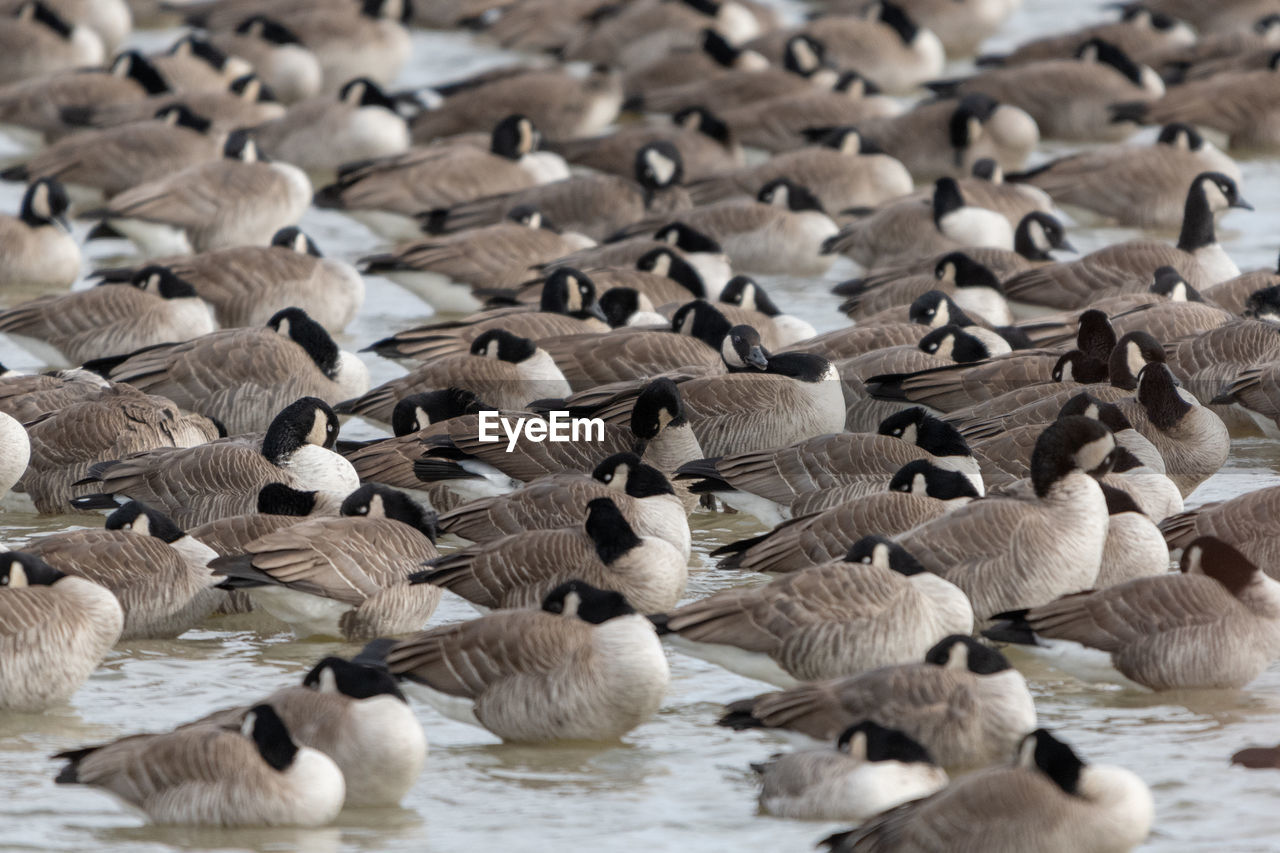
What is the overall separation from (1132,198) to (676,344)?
25.9ft

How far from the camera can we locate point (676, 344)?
13.6 meters

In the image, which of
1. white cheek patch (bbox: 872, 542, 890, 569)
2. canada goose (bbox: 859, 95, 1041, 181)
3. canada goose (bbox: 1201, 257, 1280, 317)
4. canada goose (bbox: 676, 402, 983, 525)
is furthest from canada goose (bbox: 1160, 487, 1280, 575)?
canada goose (bbox: 859, 95, 1041, 181)

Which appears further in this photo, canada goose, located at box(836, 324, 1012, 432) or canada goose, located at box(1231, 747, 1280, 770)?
canada goose, located at box(836, 324, 1012, 432)

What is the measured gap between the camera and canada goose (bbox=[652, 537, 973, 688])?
27.8ft

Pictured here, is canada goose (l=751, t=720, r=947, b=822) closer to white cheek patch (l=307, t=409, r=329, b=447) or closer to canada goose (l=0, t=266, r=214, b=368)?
white cheek patch (l=307, t=409, r=329, b=447)

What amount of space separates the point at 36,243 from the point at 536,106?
822 centimetres

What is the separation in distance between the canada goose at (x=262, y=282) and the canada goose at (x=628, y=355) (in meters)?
3.03

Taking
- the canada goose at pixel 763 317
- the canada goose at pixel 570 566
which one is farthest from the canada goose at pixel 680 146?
the canada goose at pixel 570 566

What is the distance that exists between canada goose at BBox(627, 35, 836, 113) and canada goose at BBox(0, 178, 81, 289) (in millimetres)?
9061

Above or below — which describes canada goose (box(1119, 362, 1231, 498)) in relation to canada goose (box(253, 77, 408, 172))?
below

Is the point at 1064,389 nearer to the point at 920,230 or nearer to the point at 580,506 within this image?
the point at 580,506

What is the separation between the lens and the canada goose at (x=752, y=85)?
24.8m

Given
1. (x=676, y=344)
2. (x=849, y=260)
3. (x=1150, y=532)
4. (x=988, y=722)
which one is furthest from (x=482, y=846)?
(x=849, y=260)

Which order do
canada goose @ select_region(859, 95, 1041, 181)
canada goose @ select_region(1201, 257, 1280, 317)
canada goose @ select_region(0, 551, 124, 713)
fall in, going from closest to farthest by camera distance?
canada goose @ select_region(0, 551, 124, 713), canada goose @ select_region(1201, 257, 1280, 317), canada goose @ select_region(859, 95, 1041, 181)
